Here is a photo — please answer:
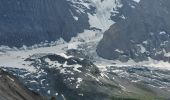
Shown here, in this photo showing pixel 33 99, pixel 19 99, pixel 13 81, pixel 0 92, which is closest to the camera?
pixel 0 92

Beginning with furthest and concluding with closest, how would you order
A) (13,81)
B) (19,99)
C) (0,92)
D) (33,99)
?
(13,81), (33,99), (19,99), (0,92)

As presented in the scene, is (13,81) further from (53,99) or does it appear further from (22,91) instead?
(53,99)

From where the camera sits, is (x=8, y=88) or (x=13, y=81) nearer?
(x=8, y=88)

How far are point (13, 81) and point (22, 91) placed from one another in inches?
246

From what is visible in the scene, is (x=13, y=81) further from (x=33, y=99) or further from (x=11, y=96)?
(x=11, y=96)

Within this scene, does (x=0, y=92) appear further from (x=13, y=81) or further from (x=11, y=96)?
(x=13, y=81)

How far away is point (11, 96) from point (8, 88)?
5.47m

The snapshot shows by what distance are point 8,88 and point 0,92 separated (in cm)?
869

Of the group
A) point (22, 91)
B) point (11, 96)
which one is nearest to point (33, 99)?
point (22, 91)

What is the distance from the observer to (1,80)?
327 feet

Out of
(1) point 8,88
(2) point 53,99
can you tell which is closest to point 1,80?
(1) point 8,88

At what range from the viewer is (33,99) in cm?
10450

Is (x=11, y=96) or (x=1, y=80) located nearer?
(x=11, y=96)

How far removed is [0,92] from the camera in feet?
295
